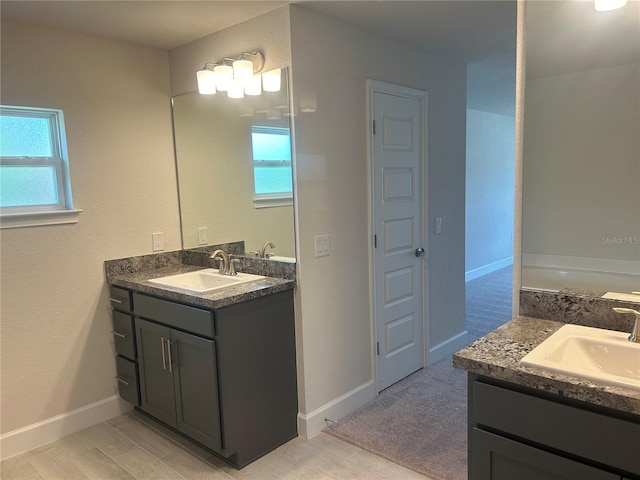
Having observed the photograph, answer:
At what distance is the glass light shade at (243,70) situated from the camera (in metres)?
2.50

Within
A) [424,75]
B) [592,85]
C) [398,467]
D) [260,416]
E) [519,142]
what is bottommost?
[398,467]

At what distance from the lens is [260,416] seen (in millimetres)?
2439

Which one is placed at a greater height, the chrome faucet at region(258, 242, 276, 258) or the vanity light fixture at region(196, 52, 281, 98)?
the vanity light fixture at region(196, 52, 281, 98)

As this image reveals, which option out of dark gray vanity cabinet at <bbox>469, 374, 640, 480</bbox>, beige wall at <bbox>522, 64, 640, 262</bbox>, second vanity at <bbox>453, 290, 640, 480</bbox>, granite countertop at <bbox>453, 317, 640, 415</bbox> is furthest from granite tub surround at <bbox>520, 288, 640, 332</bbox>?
dark gray vanity cabinet at <bbox>469, 374, 640, 480</bbox>

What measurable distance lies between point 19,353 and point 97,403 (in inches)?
22.7

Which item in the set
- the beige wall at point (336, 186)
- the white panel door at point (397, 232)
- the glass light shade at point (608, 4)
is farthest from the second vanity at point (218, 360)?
the glass light shade at point (608, 4)

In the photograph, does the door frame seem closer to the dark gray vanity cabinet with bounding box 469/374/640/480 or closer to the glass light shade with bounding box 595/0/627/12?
→ the glass light shade with bounding box 595/0/627/12

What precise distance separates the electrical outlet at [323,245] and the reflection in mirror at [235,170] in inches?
6.1

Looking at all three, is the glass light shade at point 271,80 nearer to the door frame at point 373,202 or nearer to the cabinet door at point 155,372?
the door frame at point 373,202

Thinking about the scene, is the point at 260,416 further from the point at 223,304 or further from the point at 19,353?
the point at 19,353

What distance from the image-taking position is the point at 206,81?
2680 mm

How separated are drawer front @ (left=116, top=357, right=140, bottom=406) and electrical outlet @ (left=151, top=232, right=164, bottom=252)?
730mm

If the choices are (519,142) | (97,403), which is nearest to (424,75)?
(519,142)

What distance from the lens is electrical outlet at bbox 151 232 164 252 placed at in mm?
3059
